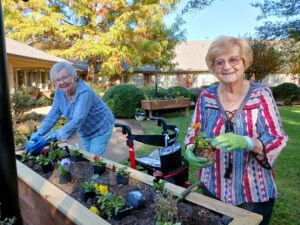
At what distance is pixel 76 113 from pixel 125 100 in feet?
24.2

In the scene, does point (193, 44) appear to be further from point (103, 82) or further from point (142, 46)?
point (142, 46)

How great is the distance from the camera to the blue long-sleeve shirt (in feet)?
7.77

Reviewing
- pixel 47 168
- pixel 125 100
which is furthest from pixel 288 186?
pixel 125 100

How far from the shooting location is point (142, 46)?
58.8ft

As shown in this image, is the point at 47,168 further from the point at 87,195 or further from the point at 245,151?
the point at 245,151

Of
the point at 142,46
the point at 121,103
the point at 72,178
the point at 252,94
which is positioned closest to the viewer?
the point at 252,94

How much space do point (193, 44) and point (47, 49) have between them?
21120 mm

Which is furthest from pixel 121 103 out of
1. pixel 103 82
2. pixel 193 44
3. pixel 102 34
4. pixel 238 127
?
pixel 193 44

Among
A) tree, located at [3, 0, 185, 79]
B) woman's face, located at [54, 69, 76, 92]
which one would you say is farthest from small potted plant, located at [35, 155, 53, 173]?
tree, located at [3, 0, 185, 79]

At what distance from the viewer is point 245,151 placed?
147 centimetres

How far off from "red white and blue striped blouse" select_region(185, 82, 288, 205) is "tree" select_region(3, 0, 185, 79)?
1666 cm

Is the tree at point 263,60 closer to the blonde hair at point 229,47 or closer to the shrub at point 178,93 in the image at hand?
the shrub at point 178,93

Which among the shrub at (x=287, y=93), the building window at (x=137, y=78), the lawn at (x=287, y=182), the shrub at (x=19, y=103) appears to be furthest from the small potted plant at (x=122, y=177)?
the building window at (x=137, y=78)

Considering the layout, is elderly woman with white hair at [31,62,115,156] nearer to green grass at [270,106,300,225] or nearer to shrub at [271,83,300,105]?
green grass at [270,106,300,225]
